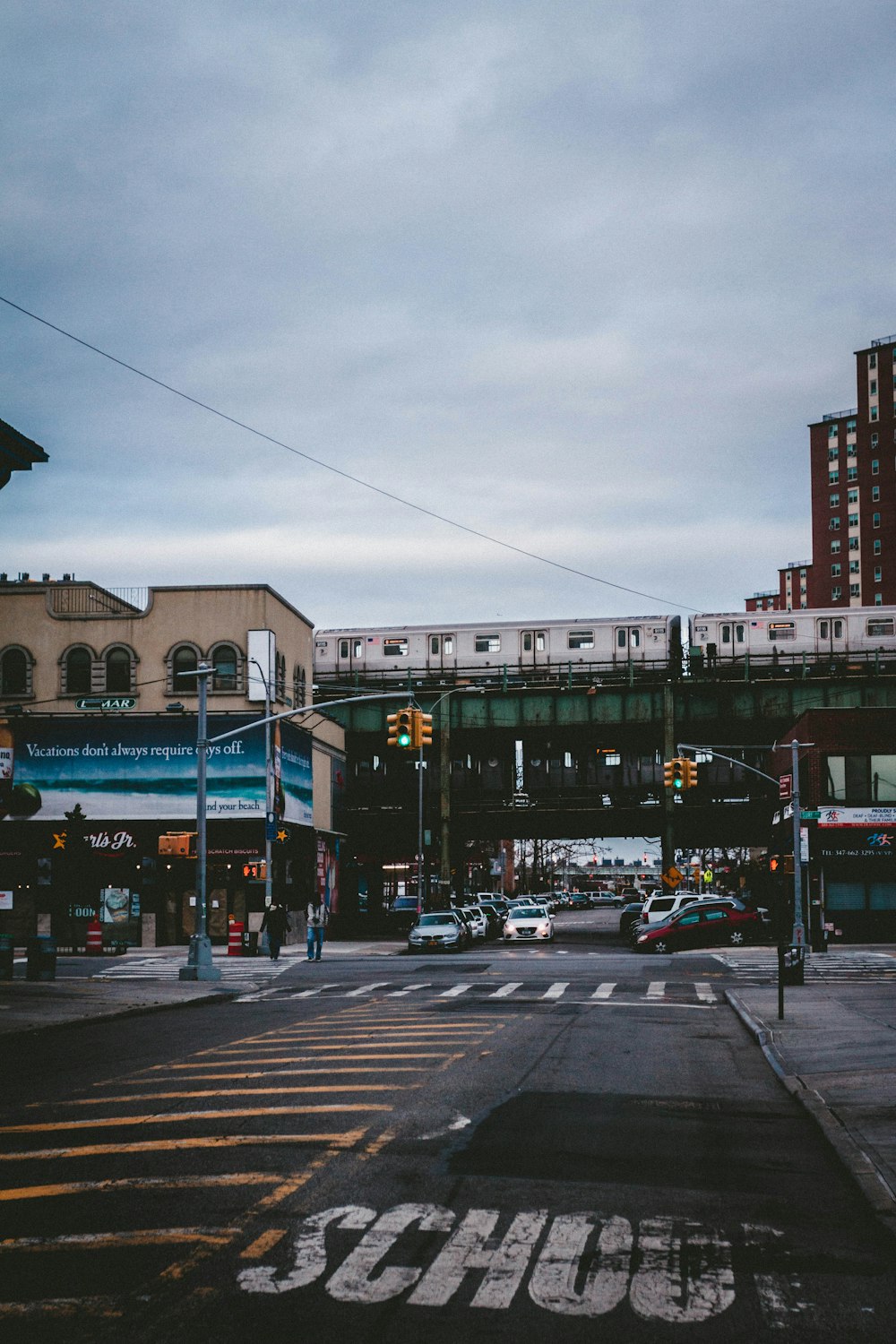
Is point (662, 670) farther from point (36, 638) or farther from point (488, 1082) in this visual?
point (488, 1082)

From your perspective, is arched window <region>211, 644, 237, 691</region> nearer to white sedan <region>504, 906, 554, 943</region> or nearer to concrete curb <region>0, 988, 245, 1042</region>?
white sedan <region>504, 906, 554, 943</region>

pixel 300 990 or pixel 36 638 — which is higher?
pixel 36 638

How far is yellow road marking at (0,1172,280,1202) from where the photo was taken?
341 inches

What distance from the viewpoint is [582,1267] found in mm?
7016

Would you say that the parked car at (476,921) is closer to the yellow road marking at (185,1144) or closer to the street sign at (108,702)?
the street sign at (108,702)

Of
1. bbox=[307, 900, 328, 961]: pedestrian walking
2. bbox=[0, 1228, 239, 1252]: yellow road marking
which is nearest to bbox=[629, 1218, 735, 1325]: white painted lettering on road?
bbox=[0, 1228, 239, 1252]: yellow road marking

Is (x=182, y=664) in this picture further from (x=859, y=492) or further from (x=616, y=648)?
(x=859, y=492)

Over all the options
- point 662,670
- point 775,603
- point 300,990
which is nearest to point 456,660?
point 662,670

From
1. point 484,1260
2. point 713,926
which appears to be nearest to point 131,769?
point 713,926

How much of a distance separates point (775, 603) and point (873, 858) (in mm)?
143199

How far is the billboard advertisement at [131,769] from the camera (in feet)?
168

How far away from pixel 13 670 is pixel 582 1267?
166 feet

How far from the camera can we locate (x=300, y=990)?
28047mm

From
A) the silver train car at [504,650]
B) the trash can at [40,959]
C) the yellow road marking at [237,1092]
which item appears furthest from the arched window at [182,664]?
the yellow road marking at [237,1092]
